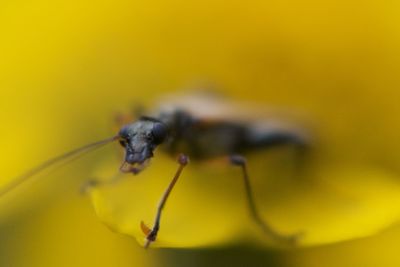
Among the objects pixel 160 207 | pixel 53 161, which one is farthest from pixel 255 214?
pixel 53 161

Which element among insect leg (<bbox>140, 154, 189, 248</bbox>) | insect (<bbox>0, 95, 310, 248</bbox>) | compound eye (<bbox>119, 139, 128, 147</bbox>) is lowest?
insect (<bbox>0, 95, 310, 248</bbox>)

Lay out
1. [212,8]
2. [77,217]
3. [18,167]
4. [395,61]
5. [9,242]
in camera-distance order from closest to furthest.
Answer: [9,242] → [77,217] → [18,167] → [395,61] → [212,8]

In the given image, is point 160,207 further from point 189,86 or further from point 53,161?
point 189,86

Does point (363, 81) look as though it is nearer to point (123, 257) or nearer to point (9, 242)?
point (123, 257)

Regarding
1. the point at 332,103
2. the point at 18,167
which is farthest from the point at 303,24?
the point at 18,167

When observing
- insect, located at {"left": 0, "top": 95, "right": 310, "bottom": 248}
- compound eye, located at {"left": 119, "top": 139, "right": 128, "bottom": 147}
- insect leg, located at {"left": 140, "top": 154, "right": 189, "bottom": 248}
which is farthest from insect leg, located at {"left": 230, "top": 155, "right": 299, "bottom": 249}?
compound eye, located at {"left": 119, "top": 139, "right": 128, "bottom": 147}

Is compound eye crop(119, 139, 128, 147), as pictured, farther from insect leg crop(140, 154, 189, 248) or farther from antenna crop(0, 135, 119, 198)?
insect leg crop(140, 154, 189, 248)
